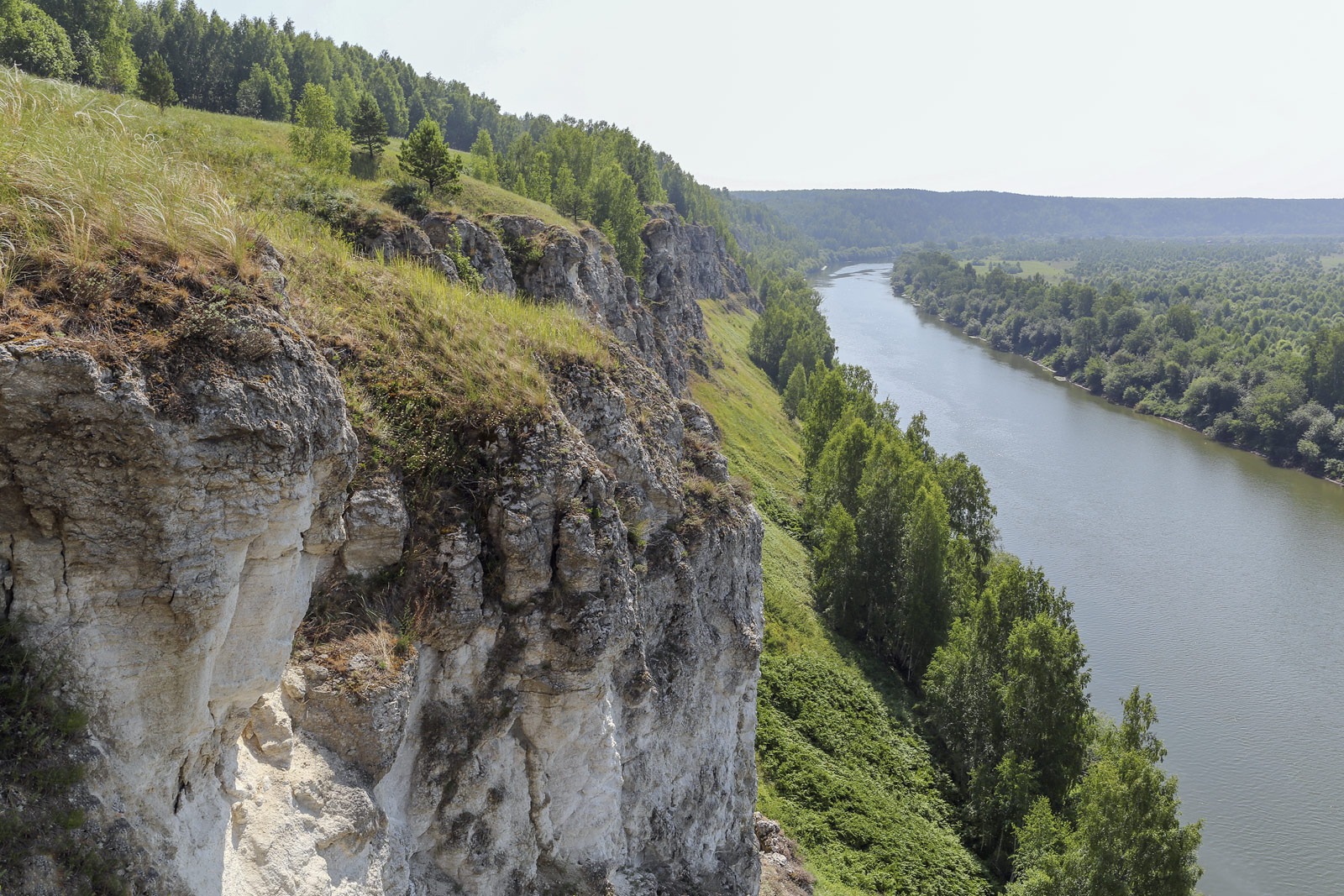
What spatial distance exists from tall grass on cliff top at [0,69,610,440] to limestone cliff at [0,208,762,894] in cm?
65

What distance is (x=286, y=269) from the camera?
985 cm

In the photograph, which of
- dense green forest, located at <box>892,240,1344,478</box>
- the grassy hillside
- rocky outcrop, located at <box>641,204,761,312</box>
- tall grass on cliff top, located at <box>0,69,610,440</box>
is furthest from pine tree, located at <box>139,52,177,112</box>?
dense green forest, located at <box>892,240,1344,478</box>

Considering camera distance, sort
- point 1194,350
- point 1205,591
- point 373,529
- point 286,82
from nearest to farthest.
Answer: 1. point 373,529
2. point 1205,591
3. point 286,82
4. point 1194,350

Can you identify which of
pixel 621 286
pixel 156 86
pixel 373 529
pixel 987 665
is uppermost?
pixel 156 86

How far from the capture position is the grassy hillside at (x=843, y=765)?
24719 mm

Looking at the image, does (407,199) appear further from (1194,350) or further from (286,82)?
(1194,350)

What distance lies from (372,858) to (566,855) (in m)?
3.28

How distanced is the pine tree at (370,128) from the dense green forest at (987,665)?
95.1 feet

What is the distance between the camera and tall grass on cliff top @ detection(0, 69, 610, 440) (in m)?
6.57

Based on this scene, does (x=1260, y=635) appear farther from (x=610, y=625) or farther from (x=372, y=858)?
(x=372, y=858)

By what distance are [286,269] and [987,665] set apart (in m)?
28.0

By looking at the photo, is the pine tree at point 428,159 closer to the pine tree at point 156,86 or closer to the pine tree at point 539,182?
the pine tree at point 156,86

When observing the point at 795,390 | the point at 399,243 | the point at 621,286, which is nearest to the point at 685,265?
the point at 795,390

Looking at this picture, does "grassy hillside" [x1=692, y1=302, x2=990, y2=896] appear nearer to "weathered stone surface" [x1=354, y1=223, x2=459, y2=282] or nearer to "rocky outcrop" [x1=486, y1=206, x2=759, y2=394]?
"rocky outcrop" [x1=486, y1=206, x2=759, y2=394]
